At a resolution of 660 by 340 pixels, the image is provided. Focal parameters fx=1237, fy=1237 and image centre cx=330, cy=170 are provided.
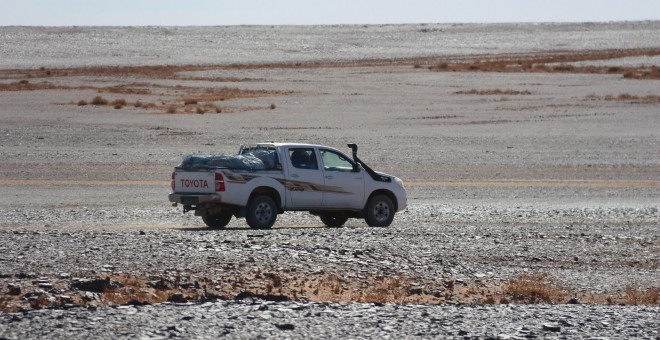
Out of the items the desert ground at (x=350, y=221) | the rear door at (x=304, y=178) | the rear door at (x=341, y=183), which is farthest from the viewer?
the rear door at (x=341, y=183)

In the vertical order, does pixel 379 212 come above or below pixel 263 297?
above

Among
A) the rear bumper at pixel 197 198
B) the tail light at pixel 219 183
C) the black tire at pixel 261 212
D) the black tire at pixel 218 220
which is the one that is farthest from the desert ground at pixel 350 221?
the tail light at pixel 219 183

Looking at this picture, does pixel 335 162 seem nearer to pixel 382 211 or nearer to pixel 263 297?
pixel 382 211

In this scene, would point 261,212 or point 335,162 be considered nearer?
point 261,212

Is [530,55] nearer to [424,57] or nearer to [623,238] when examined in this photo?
[424,57]

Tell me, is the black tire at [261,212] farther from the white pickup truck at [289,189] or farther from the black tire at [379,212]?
the black tire at [379,212]

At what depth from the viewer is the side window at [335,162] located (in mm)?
21406

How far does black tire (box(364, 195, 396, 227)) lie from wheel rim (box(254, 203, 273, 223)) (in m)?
2.01

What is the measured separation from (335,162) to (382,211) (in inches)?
47.1

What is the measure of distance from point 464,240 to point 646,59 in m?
70.9

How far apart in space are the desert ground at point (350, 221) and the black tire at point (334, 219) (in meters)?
0.43

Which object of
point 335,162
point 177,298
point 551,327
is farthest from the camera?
point 335,162

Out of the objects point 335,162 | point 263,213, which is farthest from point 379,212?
point 263,213

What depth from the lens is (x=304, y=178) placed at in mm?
20812
